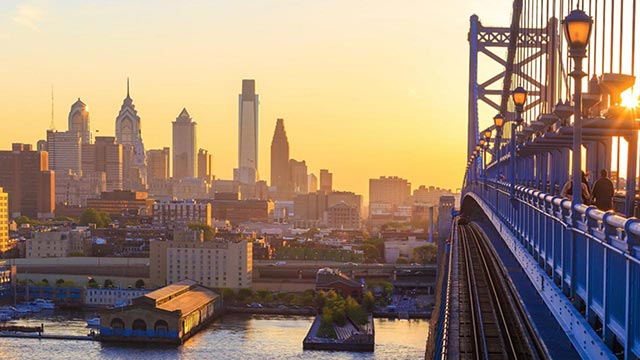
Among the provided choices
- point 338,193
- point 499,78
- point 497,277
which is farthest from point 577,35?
point 338,193

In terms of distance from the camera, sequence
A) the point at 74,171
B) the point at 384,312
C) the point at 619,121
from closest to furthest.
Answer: the point at 619,121
the point at 384,312
the point at 74,171

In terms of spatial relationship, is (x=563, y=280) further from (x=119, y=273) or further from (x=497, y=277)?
(x=119, y=273)

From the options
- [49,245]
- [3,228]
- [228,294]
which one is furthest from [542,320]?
[3,228]

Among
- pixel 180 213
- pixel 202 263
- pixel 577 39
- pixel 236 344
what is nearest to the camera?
pixel 577 39

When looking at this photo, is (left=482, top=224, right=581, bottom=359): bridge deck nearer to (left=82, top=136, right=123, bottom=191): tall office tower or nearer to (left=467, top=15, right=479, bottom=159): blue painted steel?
(left=467, top=15, right=479, bottom=159): blue painted steel

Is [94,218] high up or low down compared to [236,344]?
up

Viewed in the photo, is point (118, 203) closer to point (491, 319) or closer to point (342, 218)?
point (342, 218)

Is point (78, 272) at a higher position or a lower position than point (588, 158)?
lower
